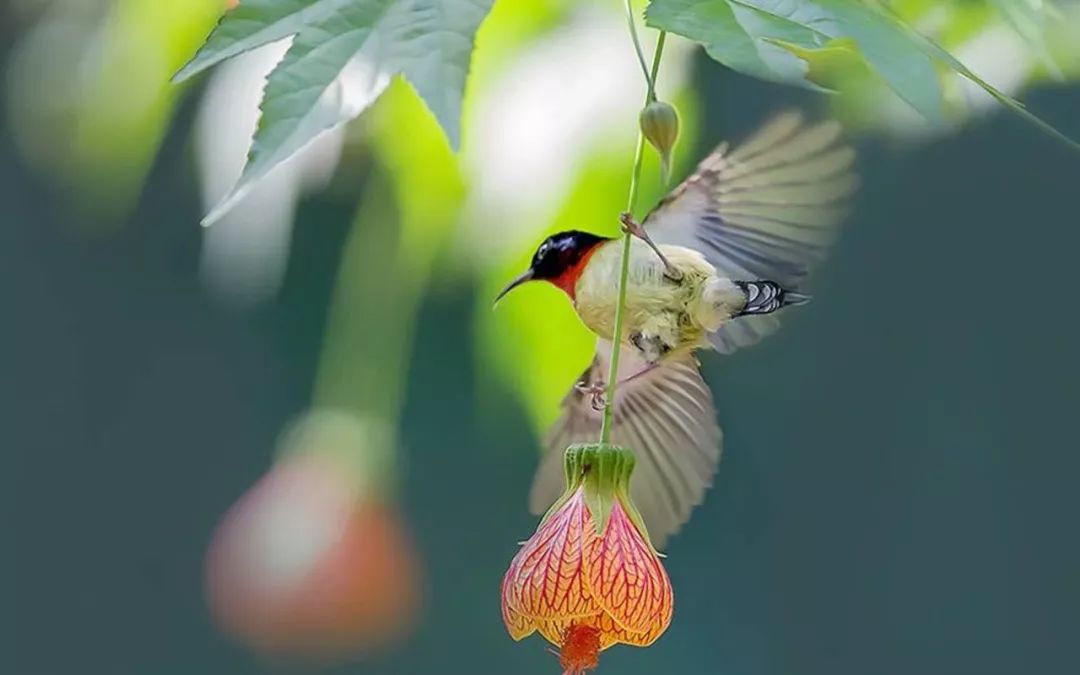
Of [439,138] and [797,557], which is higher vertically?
[439,138]

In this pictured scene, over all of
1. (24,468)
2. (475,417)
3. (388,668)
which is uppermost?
(475,417)

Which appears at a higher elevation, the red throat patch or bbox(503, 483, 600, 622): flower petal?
the red throat patch

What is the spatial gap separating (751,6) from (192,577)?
1465mm

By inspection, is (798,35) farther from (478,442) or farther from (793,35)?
(478,442)

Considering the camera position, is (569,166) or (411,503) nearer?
(569,166)

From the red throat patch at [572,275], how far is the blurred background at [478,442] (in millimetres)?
735

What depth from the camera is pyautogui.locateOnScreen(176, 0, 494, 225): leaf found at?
42 centimetres

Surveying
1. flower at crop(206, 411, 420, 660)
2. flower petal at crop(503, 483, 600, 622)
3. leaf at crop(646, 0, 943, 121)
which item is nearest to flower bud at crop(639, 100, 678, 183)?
leaf at crop(646, 0, 943, 121)

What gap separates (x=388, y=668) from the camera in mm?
1752

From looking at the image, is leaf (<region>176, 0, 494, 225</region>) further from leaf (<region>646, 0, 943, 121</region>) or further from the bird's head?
the bird's head

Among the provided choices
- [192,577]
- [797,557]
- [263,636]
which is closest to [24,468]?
[192,577]

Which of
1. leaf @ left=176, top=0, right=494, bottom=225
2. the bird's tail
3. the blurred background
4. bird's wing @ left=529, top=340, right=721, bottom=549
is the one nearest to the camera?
leaf @ left=176, top=0, right=494, bottom=225

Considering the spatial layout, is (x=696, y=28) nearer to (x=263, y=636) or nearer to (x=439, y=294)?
(x=439, y=294)

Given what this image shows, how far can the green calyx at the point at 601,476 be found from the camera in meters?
0.71
